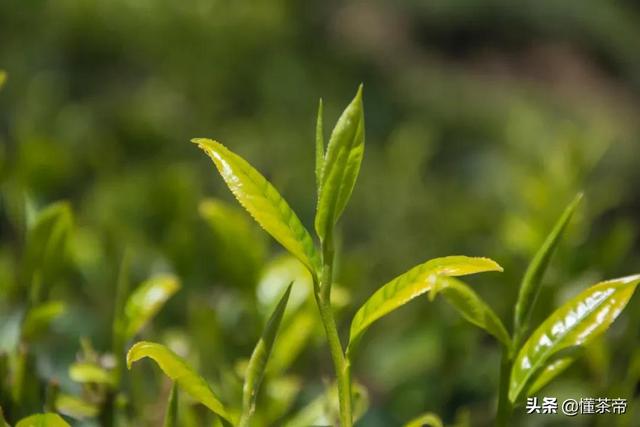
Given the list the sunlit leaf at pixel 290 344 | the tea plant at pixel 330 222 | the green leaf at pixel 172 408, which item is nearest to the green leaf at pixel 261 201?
the tea plant at pixel 330 222

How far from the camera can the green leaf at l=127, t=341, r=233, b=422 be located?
539 mm

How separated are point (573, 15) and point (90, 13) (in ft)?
17.6

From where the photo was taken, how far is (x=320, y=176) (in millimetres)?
569

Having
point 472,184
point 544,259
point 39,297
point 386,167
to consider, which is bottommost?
point 472,184

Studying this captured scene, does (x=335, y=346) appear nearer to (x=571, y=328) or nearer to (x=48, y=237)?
(x=571, y=328)

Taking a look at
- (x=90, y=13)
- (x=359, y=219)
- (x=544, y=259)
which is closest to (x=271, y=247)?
(x=359, y=219)

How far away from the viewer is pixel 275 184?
4.90 feet

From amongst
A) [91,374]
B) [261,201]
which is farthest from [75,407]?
[261,201]

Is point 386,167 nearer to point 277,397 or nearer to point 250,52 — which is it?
point 250,52

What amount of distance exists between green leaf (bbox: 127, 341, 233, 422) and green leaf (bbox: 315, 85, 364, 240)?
0.12 meters

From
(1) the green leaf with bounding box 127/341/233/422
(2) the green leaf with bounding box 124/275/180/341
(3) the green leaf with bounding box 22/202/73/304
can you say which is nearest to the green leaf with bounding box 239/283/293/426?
(1) the green leaf with bounding box 127/341/233/422

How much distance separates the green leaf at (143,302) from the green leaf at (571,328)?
27 cm

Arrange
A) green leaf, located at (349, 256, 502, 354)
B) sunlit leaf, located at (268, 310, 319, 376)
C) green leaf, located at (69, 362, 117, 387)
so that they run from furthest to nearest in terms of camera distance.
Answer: sunlit leaf, located at (268, 310, 319, 376) → green leaf, located at (69, 362, 117, 387) → green leaf, located at (349, 256, 502, 354)

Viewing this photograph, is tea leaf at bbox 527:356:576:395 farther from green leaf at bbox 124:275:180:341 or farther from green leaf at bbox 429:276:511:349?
green leaf at bbox 124:275:180:341
